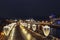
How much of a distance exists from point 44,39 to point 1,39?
0.83 metres

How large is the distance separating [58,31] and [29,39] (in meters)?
7.72

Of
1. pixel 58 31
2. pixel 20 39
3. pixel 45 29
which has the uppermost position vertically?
pixel 45 29

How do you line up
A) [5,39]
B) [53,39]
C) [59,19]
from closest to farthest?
[53,39], [5,39], [59,19]

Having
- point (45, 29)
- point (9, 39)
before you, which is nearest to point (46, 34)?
point (45, 29)

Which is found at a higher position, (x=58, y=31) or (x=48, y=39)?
(x=48, y=39)

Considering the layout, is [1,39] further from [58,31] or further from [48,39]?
[58,31]

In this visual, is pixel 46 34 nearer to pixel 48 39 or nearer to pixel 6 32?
pixel 48 39

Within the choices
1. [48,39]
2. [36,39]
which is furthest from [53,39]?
[36,39]

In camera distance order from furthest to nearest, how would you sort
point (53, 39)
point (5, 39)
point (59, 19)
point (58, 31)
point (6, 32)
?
point (59, 19) → point (58, 31) → point (6, 32) → point (5, 39) → point (53, 39)

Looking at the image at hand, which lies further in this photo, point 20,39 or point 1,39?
point 20,39

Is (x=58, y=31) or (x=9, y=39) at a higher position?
(x=9, y=39)

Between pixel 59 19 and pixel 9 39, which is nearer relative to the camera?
pixel 9 39

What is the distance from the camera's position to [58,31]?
10.6 m

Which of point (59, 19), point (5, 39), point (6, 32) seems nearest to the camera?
point (5, 39)
